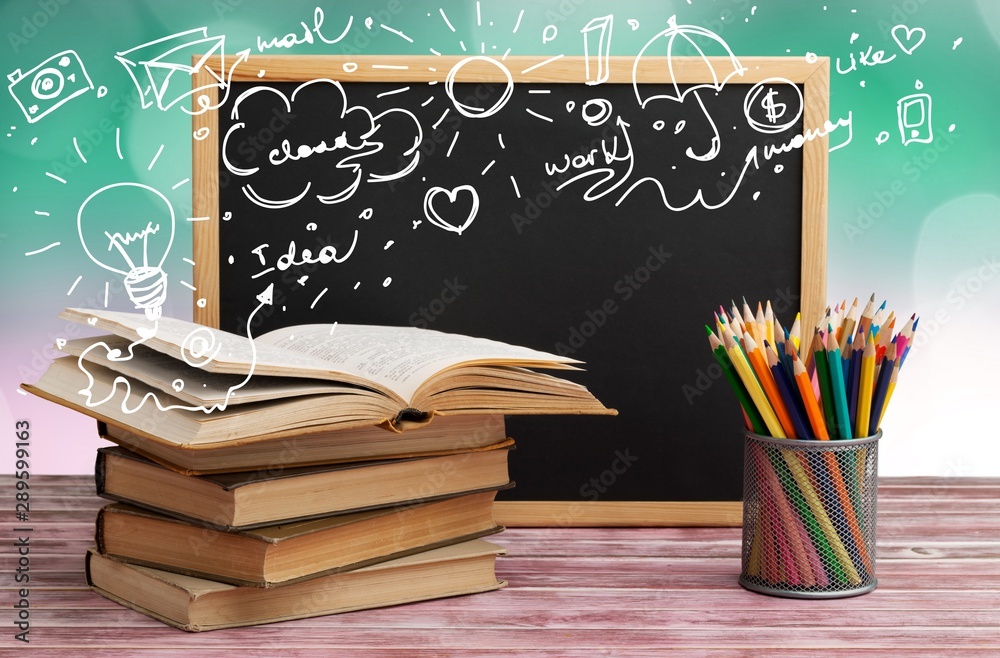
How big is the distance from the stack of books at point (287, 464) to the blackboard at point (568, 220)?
17 centimetres

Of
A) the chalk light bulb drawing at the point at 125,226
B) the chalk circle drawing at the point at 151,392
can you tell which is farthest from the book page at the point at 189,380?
the chalk light bulb drawing at the point at 125,226

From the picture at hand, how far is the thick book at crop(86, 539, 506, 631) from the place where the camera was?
0.70 m

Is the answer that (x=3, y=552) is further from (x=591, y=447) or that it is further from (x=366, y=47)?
(x=366, y=47)

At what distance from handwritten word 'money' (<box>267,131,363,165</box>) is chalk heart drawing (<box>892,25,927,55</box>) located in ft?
2.85

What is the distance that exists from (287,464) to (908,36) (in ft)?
3.76

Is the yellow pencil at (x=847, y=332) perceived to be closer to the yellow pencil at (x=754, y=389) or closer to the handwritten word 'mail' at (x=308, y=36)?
the yellow pencil at (x=754, y=389)

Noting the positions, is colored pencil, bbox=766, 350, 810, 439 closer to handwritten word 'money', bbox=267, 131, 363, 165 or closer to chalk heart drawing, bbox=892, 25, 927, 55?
handwritten word 'money', bbox=267, 131, 363, 165

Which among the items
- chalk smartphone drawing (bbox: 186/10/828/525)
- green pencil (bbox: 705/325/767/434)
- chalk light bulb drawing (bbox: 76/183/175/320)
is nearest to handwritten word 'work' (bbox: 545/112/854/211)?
chalk smartphone drawing (bbox: 186/10/828/525)

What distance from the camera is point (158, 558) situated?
2.45 ft

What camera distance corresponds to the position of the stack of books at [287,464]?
69 cm

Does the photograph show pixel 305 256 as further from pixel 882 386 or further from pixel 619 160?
pixel 882 386

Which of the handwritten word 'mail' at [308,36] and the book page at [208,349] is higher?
the handwritten word 'mail' at [308,36]

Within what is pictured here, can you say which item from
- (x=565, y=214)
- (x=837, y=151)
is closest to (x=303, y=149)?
(x=565, y=214)

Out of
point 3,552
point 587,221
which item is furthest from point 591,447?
point 3,552
